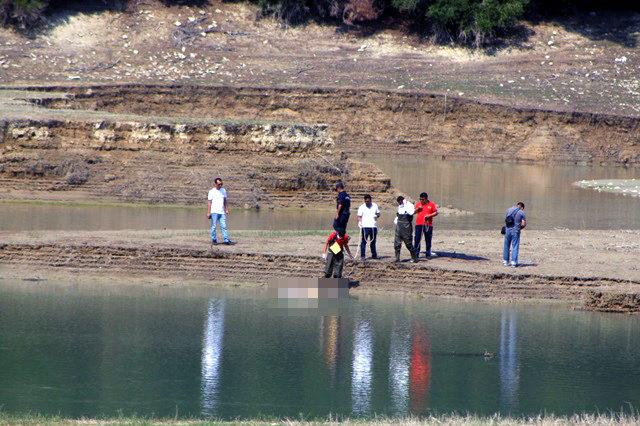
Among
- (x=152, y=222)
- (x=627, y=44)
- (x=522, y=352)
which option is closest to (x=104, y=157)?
(x=152, y=222)

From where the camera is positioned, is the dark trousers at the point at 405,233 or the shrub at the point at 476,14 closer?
the dark trousers at the point at 405,233

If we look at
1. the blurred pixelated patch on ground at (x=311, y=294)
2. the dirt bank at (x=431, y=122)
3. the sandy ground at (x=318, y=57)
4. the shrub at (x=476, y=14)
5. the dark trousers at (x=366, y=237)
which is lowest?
the blurred pixelated patch on ground at (x=311, y=294)

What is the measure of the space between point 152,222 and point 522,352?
40.0 feet

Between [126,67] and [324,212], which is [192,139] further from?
[126,67]

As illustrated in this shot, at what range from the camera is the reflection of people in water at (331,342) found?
615 inches

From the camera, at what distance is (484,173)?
144ft

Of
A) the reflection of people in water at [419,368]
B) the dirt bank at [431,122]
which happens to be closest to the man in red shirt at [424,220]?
the reflection of people in water at [419,368]

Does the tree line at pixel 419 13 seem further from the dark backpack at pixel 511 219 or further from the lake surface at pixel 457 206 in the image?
the dark backpack at pixel 511 219

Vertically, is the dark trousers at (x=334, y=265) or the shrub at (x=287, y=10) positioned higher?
the shrub at (x=287, y=10)

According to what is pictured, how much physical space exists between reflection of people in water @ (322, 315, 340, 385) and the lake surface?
8207 millimetres

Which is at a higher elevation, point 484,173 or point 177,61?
point 177,61

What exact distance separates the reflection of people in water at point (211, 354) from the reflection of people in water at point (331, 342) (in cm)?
143

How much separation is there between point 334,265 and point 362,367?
4.27 meters

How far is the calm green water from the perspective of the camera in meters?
13.9
